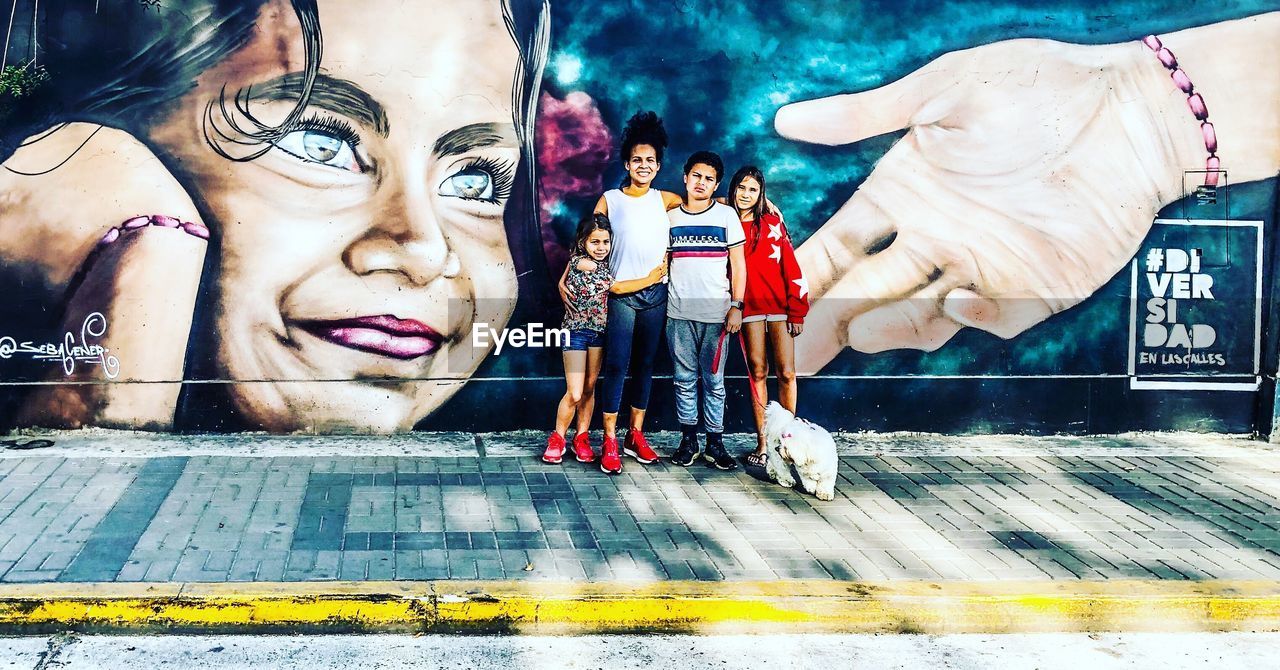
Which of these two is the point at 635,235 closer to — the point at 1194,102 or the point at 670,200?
the point at 670,200

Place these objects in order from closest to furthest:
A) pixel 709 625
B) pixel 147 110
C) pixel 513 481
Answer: pixel 709 625 < pixel 513 481 < pixel 147 110

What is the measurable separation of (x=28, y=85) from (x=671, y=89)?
3.92m

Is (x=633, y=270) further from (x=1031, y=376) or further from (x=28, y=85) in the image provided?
(x=28, y=85)

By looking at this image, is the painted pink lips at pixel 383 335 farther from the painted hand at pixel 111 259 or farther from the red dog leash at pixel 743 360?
the red dog leash at pixel 743 360

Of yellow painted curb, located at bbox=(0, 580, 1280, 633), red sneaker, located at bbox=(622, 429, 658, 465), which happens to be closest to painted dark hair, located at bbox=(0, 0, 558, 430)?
red sneaker, located at bbox=(622, 429, 658, 465)

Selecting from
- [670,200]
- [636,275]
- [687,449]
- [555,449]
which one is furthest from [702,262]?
[555,449]

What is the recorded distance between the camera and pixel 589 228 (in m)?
7.03

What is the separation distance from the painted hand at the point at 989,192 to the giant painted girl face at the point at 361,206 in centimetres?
218

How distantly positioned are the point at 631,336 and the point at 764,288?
876 mm

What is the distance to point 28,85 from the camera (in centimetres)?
723

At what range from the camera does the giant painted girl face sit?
24.4 feet

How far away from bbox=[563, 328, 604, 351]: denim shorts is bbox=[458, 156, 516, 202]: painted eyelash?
113 centimetres

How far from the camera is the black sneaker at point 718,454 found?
7254 mm

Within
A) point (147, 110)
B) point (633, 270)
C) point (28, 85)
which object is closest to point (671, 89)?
point (633, 270)
